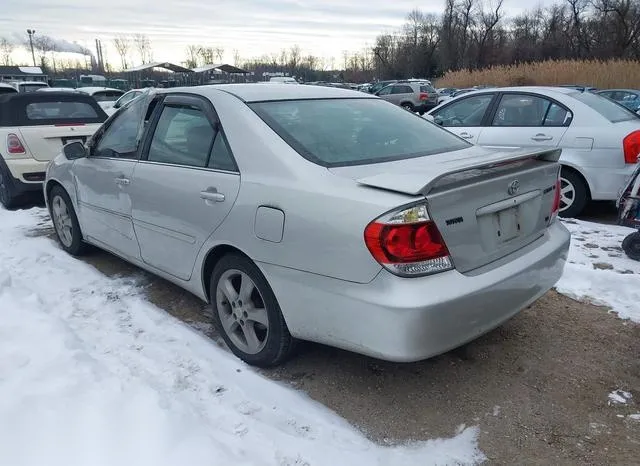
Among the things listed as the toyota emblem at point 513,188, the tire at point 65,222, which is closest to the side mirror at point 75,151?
the tire at point 65,222

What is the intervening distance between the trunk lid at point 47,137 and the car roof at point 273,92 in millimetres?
4156

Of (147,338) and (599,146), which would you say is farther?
(599,146)

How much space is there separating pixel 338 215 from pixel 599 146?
464 cm

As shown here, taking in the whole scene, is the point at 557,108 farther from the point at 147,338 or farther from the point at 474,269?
the point at 147,338

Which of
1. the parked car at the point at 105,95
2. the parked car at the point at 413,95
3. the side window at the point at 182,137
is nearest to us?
the side window at the point at 182,137

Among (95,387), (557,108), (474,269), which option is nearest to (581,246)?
(557,108)

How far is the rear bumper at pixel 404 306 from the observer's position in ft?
7.83

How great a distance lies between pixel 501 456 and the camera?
8.09 ft

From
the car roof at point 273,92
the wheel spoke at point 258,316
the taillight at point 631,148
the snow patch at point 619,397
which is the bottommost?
the snow patch at point 619,397

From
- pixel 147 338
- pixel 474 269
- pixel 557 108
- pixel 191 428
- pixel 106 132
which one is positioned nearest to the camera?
pixel 191 428

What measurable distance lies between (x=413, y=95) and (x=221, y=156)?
26666mm

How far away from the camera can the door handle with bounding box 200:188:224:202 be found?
10.2ft

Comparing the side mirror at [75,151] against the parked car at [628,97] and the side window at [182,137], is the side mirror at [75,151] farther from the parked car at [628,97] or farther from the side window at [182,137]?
the parked car at [628,97]

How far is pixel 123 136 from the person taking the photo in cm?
435
